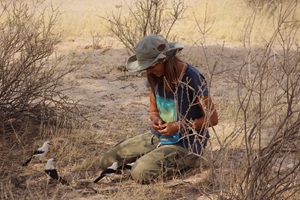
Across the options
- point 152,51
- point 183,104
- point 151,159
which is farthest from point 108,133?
point 152,51

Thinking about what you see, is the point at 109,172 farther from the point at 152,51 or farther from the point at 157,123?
the point at 152,51

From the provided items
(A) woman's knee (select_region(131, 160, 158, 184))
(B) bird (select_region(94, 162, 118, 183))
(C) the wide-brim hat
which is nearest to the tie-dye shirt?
(C) the wide-brim hat

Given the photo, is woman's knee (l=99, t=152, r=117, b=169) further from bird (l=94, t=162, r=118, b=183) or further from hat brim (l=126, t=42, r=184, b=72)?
hat brim (l=126, t=42, r=184, b=72)

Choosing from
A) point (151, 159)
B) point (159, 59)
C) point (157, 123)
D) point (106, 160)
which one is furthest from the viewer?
point (106, 160)

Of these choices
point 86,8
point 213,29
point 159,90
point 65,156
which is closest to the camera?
point 159,90

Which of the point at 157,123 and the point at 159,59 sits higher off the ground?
the point at 159,59

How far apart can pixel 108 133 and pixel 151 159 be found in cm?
134

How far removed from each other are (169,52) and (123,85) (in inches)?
145

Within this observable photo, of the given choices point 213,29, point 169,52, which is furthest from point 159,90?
point 213,29

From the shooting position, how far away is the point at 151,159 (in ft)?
14.1

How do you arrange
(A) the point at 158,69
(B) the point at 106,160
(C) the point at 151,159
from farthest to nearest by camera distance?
1. (B) the point at 106,160
2. (C) the point at 151,159
3. (A) the point at 158,69

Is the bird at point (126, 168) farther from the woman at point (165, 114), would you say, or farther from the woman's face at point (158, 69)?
the woman's face at point (158, 69)

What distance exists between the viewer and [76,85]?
7.67m

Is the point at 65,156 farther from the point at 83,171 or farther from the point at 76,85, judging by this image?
the point at 76,85
